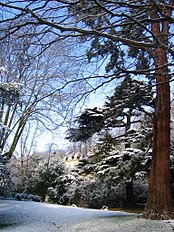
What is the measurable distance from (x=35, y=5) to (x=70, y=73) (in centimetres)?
211

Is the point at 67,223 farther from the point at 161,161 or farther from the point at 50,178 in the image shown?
the point at 50,178

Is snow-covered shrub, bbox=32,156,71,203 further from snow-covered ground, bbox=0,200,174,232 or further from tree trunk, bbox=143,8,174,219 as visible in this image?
tree trunk, bbox=143,8,174,219

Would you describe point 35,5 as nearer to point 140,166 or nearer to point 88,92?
point 88,92

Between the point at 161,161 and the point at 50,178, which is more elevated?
the point at 161,161

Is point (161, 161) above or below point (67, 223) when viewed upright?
above

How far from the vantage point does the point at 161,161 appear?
6172mm

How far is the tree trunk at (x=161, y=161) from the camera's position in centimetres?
582

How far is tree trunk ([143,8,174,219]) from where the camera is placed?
5820 mm

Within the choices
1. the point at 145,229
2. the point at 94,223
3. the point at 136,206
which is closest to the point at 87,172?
the point at 136,206

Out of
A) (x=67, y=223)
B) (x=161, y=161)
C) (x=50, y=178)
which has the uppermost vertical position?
(x=161, y=161)

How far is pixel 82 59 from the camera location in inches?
231

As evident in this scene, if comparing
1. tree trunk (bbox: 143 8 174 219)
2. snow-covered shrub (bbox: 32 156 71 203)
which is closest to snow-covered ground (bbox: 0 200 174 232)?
tree trunk (bbox: 143 8 174 219)

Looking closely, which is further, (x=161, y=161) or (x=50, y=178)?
(x=50, y=178)

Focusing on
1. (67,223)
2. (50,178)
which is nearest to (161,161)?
(67,223)
